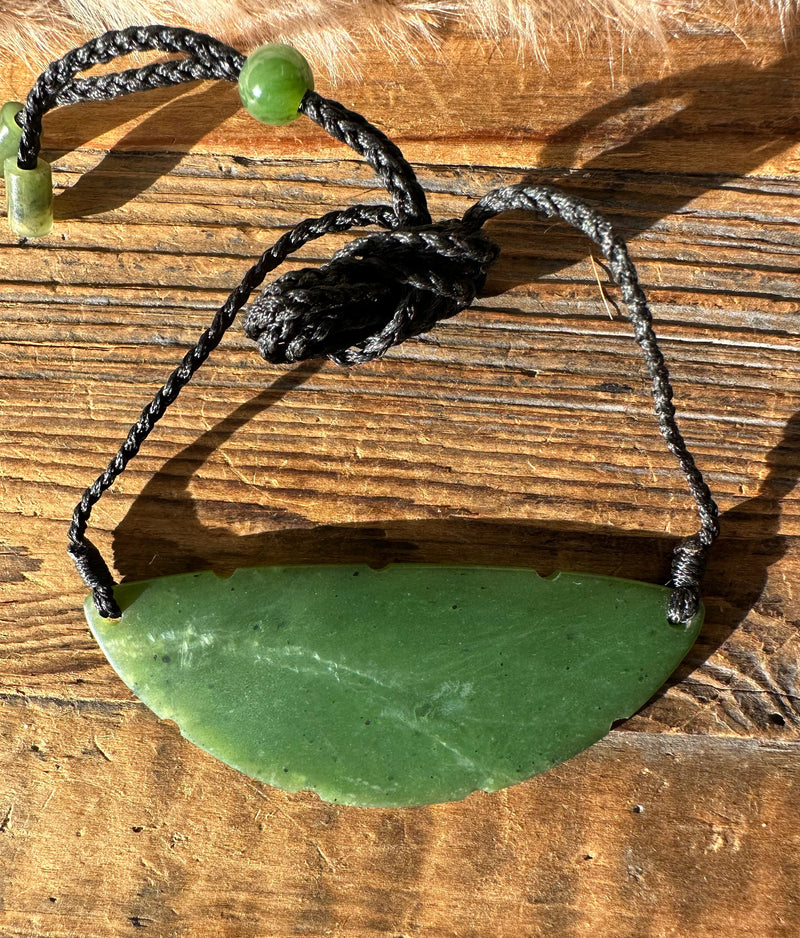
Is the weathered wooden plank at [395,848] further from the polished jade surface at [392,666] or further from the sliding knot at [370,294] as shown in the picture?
the sliding knot at [370,294]

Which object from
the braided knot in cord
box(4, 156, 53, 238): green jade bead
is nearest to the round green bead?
box(4, 156, 53, 238): green jade bead

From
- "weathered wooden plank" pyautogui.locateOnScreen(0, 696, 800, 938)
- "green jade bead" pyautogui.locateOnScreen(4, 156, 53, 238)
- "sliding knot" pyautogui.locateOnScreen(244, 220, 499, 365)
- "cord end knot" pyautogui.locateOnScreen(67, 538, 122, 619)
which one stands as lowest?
"weathered wooden plank" pyautogui.locateOnScreen(0, 696, 800, 938)

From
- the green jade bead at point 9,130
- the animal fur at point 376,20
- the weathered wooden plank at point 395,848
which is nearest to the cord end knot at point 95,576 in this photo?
the weathered wooden plank at point 395,848

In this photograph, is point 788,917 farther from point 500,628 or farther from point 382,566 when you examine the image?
Answer: point 382,566

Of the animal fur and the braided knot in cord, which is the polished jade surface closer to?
the braided knot in cord

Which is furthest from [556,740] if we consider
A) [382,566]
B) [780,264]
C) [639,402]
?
[780,264]
